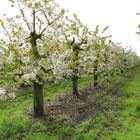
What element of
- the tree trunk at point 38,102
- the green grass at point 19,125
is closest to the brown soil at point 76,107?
the tree trunk at point 38,102

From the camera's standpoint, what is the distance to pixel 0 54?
37375mm

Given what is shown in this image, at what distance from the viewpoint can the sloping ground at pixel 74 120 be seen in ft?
91.5

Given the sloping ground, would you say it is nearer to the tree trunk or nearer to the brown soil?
the brown soil

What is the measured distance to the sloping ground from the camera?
91.5 ft

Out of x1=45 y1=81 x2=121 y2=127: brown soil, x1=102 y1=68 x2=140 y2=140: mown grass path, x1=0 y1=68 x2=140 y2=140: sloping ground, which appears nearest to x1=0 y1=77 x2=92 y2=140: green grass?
x1=0 y1=68 x2=140 y2=140: sloping ground

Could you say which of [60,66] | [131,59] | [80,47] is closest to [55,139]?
[60,66]

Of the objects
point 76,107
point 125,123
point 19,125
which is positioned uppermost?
point 76,107

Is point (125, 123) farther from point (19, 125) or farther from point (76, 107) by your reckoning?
point (19, 125)

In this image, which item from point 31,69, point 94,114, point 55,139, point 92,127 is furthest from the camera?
point 94,114

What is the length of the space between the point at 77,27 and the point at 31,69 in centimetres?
1794

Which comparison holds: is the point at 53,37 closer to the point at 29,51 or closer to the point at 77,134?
the point at 29,51

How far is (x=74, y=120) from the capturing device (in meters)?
32.6

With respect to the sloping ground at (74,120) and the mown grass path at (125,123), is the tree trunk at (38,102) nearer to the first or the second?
the sloping ground at (74,120)

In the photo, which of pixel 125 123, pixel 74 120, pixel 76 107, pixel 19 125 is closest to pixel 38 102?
pixel 74 120
